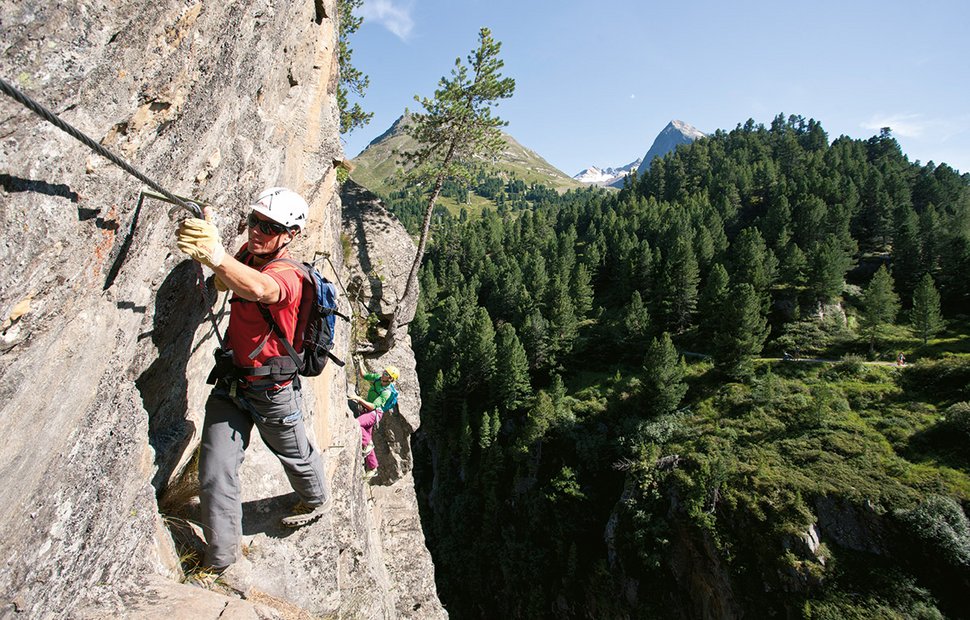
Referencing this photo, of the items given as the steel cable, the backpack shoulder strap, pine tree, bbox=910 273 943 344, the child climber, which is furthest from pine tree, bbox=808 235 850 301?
the steel cable

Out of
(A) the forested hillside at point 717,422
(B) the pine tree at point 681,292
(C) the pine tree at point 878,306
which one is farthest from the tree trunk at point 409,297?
(C) the pine tree at point 878,306

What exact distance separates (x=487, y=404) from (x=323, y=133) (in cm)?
5924

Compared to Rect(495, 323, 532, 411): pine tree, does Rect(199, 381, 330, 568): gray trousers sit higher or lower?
lower

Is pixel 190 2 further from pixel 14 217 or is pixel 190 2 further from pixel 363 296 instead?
pixel 363 296

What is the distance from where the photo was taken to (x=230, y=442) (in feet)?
16.2

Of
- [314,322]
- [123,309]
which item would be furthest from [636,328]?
[123,309]

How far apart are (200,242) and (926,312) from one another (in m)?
70.9

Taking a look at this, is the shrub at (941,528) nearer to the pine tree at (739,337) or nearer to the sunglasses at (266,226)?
the pine tree at (739,337)

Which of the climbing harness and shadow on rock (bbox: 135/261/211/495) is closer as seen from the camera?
the climbing harness

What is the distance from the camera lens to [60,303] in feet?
10.9

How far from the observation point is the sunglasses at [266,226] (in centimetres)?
457

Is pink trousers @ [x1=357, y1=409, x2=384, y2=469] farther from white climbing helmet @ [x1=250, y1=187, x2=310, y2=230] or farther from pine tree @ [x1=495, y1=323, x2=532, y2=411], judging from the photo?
pine tree @ [x1=495, y1=323, x2=532, y2=411]

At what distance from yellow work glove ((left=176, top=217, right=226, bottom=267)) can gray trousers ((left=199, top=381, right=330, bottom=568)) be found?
1.80m

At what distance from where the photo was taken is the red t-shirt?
4.31 meters
